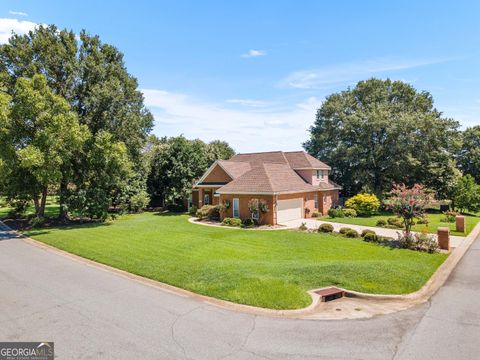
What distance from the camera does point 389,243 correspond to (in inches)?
764

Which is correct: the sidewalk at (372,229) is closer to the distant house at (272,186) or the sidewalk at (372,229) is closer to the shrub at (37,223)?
the distant house at (272,186)

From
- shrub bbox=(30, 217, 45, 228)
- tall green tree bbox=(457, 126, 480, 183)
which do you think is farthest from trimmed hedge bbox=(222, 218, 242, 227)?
tall green tree bbox=(457, 126, 480, 183)

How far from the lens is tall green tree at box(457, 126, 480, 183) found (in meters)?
51.3

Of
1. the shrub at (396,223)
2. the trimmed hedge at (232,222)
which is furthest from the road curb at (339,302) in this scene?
the trimmed hedge at (232,222)

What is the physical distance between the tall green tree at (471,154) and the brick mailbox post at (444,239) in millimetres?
42372

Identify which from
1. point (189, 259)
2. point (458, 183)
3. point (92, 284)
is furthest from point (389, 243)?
point (458, 183)

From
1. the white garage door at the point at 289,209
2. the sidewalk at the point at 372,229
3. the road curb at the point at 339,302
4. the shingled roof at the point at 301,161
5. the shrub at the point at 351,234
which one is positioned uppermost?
the shingled roof at the point at 301,161

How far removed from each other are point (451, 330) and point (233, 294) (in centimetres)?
584

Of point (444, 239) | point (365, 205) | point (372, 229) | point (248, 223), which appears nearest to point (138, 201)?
point (248, 223)

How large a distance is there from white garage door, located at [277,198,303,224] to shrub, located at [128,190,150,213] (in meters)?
17.6

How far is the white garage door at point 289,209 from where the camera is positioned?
28250 millimetres

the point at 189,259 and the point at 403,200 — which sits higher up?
the point at 403,200

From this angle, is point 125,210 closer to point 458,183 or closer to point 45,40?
point 45,40

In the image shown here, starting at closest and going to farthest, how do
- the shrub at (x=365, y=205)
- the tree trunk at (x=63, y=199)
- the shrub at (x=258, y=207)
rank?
the shrub at (x=258, y=207), the tree trunk at (x=63, y=199), the shrub at (x=365, y=205)
